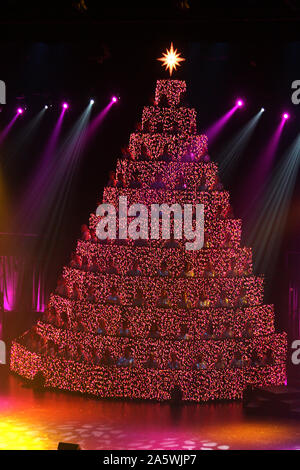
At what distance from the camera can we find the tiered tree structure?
43.6 ft

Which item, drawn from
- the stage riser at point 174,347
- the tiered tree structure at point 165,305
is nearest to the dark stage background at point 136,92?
the tiered tree structure at point 165,305

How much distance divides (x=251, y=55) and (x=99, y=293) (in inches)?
198

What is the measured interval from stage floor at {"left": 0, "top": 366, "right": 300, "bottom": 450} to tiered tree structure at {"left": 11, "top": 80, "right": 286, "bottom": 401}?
0.40 meters

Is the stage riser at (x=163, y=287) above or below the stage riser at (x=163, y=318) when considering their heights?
above

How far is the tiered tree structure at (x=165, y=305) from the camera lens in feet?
43.6

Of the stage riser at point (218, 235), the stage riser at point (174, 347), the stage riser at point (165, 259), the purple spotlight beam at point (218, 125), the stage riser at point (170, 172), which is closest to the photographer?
the stage riser at point (174, 347)

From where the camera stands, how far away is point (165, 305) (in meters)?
13.6

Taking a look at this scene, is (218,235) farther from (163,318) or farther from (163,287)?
(163,318)

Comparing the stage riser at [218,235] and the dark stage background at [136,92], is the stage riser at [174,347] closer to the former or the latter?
the stage riser at [218,235]

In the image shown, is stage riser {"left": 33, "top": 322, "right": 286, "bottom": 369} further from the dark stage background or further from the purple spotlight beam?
the purple spotlight beam

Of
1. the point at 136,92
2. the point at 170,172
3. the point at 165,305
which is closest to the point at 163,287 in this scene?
the point at 165,305

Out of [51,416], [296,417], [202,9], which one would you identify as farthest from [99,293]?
[202,9]

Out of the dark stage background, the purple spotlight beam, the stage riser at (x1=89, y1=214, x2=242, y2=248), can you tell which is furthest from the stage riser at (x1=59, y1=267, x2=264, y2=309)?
the purple spotlight beam

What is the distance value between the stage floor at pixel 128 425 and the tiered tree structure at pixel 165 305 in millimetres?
404
